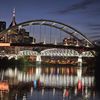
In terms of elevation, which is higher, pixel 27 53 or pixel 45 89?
pixel 27 53

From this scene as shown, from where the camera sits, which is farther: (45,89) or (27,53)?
(27,53)

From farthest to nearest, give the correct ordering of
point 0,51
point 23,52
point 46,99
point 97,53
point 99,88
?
point 23,52
point 0,51
point 97,53
point 99,88
point 46,99

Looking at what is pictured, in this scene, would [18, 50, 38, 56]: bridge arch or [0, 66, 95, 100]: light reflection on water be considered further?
[18, 50, 38, 56]: bridge arch

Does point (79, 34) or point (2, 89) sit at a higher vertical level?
point (79, 34)

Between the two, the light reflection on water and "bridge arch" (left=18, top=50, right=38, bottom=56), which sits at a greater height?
"bridge arch" (left=18, top=50, right=38, bottom=56)

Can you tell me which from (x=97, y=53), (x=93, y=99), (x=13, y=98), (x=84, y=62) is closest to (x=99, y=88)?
(x=93, y=99)

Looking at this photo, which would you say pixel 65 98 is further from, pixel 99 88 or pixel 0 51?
pixel 0 51

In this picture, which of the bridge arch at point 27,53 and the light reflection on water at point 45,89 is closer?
the light reflection on water at point 45,89

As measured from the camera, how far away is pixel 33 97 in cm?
4406

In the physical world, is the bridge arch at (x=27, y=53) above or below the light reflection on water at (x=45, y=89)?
above

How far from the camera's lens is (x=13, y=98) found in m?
39.6

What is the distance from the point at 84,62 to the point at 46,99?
343ft

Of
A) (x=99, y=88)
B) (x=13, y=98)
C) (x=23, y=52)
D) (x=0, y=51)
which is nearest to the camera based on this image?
(x=13, y=98)

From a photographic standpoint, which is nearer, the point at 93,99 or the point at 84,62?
the point at 93,99
